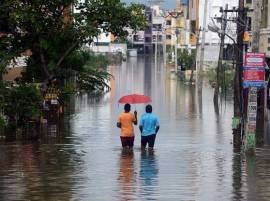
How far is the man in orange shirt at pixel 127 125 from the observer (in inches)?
818

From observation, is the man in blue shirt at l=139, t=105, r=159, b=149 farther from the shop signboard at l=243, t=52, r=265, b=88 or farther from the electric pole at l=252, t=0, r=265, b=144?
the electric pole at l=252, t=0, r=265, b=144

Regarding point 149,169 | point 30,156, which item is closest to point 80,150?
point 30,156

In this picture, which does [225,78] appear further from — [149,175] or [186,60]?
[149,175]

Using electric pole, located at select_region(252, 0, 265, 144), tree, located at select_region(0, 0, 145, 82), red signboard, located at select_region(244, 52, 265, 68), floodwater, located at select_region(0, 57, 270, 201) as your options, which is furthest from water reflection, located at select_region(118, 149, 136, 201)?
tree, located at select_region(0, 0, 145, 82)

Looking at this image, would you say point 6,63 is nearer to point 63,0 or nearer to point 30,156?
point 63,0

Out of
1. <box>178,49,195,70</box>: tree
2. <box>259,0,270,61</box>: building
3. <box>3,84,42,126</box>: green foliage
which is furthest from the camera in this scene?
<box>178,49,195,70</box>: tree

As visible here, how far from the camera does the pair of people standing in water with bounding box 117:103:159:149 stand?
20.6 m

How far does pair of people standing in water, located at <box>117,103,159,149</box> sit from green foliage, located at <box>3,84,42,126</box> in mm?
5873

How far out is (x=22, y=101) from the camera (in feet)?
85.7

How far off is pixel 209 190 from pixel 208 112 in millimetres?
29535

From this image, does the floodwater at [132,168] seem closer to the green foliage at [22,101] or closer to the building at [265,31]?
the green foliage at [22,101]

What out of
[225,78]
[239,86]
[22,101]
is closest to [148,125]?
[22,101]

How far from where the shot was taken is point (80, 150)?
2198 cm

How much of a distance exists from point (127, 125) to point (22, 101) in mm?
6294
